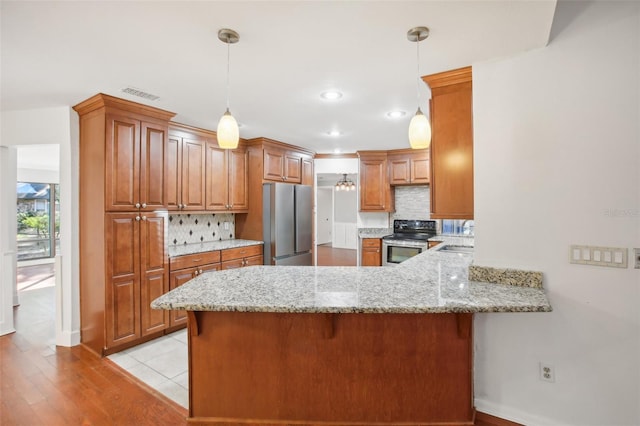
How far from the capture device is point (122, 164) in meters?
2.81

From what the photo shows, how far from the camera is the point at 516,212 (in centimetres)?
183

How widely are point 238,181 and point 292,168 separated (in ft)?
3.07

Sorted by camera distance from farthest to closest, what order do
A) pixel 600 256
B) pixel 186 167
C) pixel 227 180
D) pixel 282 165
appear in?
pixel 282 165 → pixel 227 180 → pixel 186 167 → pixel 600 256

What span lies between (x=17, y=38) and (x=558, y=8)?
3.03 meters

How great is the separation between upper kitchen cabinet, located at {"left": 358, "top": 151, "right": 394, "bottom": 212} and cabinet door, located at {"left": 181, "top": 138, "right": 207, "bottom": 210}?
2677 millimetres

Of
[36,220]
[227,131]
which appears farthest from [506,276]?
[36,220]

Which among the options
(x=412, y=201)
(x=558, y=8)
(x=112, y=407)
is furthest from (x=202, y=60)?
(x=412, y=201)

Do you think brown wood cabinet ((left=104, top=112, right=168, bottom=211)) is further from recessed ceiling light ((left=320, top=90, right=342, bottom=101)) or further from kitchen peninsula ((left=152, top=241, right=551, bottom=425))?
recessed ceiling light ((left=320, top=90, right=342, bottom=101))

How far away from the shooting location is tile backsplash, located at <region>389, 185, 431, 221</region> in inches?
209

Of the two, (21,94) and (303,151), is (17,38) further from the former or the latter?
(303,151)

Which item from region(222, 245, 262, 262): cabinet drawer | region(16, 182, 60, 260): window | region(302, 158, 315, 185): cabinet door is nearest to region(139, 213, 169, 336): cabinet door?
region(222, 245, 262, 262): cabinet drawer

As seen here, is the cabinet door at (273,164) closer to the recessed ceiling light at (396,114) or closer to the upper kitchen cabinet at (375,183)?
the upper kitchen cabinet at (375,183)

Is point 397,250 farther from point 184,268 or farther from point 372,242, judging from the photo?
point 184,268

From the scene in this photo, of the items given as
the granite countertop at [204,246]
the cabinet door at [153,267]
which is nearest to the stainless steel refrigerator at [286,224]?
the granite countertop at [204,246]
